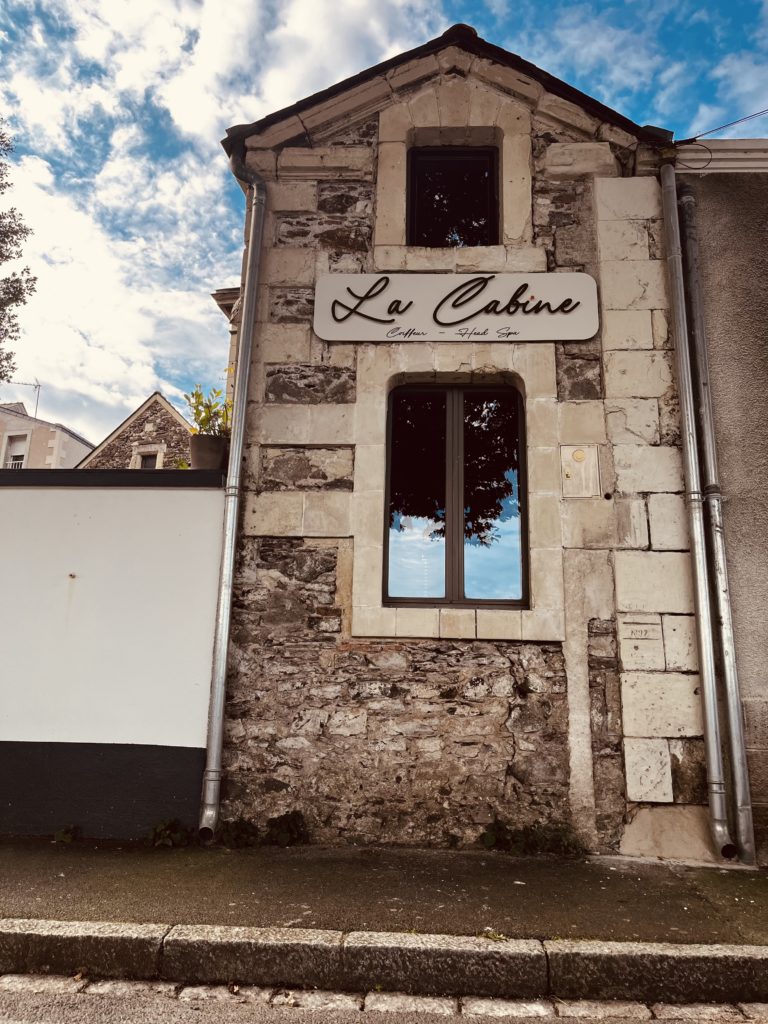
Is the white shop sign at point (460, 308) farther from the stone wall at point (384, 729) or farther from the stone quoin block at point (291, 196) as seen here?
the stone wall at point (384, 729)

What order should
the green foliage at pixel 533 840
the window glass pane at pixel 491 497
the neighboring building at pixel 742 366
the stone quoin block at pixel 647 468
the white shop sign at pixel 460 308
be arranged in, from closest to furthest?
the green foliage at pixel 533 840, the neighboring building at pixel 742 366, the stone quoin block at pixel 647 468, the window glass pane at pixel 491 497, the white shop sign at pixel 460 308

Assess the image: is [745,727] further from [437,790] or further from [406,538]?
[406,538]

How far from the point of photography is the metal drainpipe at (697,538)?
383cm

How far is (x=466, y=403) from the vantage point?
15.8 feet

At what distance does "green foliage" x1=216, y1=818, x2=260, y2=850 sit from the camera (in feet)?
12.8

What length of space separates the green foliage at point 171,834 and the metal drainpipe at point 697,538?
319 centimetres

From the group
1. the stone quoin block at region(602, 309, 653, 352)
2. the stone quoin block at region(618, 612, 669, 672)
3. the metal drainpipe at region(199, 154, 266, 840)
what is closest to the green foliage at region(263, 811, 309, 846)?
the metal drainpipe at region(199, 154, 266, 840)

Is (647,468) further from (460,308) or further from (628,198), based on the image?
(628,198)

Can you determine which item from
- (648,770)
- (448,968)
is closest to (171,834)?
(448,968)

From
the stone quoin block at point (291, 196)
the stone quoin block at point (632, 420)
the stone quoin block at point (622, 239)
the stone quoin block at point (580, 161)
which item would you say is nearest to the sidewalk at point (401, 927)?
the stone quoin block at point (632, 420)

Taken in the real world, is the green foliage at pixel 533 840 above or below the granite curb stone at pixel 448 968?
above

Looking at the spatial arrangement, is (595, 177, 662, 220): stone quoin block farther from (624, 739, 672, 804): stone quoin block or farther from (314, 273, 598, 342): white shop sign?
(624, 739, 672, 804): stone quoin block

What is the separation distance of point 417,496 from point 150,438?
18.2m

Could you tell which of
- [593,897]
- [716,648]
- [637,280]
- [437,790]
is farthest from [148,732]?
[637,280]
